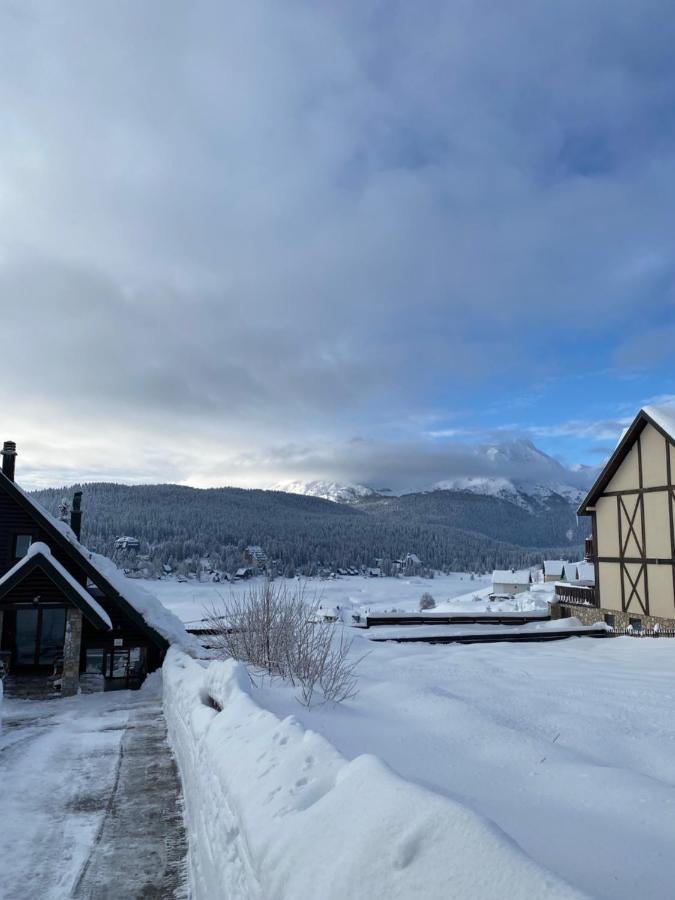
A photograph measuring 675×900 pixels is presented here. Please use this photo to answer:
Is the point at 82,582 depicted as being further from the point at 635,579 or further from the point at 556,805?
the point at 635,579

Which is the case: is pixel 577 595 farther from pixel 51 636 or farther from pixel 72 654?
pixel 51 636

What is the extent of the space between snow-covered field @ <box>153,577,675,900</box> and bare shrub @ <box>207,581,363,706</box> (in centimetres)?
39

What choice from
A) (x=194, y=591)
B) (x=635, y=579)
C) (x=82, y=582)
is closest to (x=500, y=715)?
(x=82, y=582)

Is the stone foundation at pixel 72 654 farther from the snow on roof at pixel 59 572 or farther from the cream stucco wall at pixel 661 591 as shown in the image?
the cream stucco wall at pixel 661 591

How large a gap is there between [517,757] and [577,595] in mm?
23305

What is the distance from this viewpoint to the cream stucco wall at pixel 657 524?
2108cm

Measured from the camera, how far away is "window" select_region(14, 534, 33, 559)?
18516 millimetres

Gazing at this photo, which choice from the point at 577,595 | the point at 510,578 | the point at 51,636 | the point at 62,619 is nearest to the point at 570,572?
the point at 510,578

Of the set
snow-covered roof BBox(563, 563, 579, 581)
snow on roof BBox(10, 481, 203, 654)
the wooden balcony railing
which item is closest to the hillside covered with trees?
snow-covered roof BBox(563, 563, 579, 581)

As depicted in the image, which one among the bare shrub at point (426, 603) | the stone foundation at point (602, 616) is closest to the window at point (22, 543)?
the stone foundation at point (602, 616)

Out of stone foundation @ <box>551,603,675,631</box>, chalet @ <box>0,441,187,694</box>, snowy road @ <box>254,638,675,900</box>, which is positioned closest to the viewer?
snowy road @ <box>254,638,675,900</box>

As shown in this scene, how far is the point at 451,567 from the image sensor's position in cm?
15812

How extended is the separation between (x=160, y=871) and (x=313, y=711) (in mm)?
2463

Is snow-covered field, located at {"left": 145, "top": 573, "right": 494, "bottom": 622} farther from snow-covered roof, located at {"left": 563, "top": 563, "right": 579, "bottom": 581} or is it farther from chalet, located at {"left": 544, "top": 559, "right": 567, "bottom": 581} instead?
snow-covered roof, located at {"left": 563, "top": 563, "right": 579, "bottom": 581}
